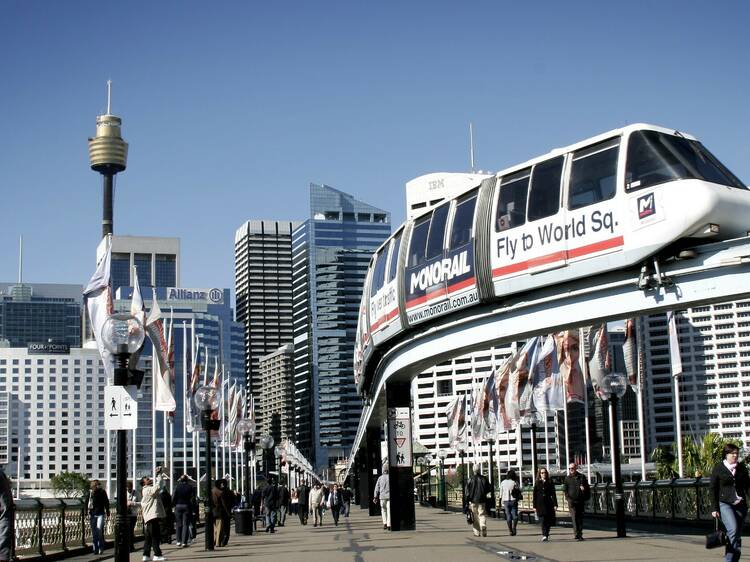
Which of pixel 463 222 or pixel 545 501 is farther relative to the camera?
pixel 545 501

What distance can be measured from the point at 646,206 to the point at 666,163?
0.86 metres

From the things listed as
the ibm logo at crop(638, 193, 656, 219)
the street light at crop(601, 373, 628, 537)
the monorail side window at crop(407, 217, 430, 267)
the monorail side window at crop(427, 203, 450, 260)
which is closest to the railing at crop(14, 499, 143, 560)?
the monorail side window at crop(407, 217, 430, 267)

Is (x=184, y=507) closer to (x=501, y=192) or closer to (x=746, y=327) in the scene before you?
(x=501, y=192)

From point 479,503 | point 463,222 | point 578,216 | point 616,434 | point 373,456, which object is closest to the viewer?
point 578,216

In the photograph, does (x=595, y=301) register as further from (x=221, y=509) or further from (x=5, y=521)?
(x=221, y=509)

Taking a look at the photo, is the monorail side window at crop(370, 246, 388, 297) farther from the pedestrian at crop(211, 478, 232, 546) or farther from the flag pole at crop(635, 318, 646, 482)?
the flag pole at crop(635, 318, 646, 482)

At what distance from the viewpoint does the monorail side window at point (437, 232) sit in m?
26.1

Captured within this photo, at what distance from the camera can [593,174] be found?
68.2ft

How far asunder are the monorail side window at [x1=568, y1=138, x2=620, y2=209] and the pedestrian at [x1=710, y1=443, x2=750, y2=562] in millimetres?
6262

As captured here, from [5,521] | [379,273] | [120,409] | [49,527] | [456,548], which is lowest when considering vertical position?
[456,548]

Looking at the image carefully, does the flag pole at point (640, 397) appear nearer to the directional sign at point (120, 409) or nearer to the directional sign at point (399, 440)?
the directional sign at point (399, 440)

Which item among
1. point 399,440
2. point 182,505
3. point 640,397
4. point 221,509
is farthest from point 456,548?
point 640,397

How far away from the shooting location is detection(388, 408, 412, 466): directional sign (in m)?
31.3

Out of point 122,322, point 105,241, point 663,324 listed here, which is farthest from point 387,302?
point 663,324
